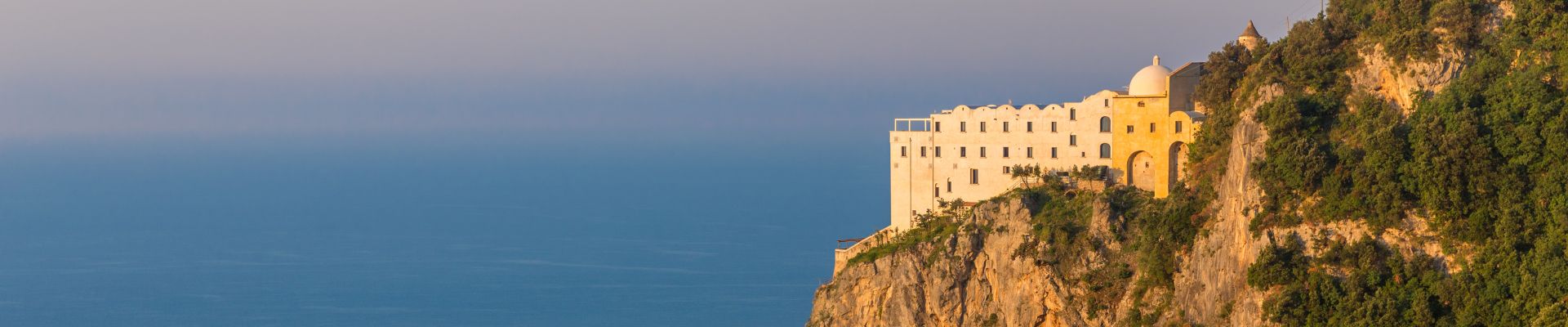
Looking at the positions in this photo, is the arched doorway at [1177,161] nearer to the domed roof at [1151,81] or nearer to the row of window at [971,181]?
the domed roof at [1151,81]

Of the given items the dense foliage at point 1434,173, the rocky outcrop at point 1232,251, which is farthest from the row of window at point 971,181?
the dense foliage at point 1434,173

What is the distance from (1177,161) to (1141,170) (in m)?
2.04

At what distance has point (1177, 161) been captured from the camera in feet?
163

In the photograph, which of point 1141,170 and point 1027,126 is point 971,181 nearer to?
point 1027,126

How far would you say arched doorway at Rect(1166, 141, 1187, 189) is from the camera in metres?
49.5

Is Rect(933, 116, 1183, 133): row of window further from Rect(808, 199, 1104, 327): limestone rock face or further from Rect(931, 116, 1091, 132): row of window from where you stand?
Rect(808, 199, 1104, 327): limestone rock face

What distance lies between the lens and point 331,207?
175500 mm

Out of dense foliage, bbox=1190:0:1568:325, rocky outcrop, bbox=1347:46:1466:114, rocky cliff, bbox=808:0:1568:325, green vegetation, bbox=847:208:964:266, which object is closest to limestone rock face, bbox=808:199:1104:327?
rocky cliff, bbox=808:0:1568:325

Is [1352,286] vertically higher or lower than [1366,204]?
lower

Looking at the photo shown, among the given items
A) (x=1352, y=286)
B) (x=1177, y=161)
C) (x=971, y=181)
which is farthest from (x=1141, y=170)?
(x=1352, y=286)

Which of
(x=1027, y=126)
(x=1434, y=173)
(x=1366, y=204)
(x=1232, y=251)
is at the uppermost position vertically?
(x=1027, y=126)

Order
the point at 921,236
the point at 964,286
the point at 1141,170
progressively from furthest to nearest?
the point at 921,236 < the point at 964,286 < the point at 1141,170

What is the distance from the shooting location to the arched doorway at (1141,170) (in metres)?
51.3

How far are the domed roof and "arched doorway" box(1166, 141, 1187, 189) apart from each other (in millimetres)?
1904
